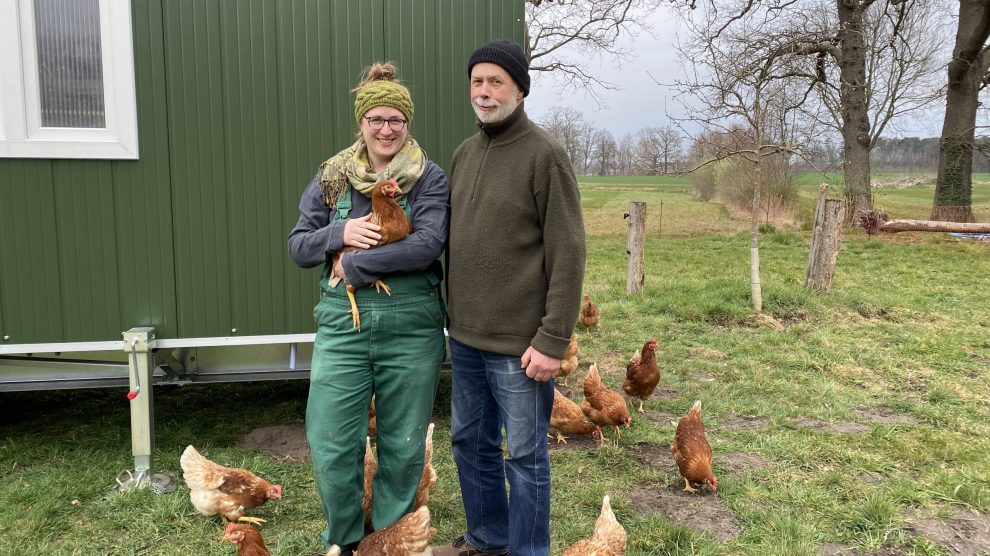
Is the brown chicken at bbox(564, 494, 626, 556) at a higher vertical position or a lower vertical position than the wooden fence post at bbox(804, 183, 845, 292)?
lower

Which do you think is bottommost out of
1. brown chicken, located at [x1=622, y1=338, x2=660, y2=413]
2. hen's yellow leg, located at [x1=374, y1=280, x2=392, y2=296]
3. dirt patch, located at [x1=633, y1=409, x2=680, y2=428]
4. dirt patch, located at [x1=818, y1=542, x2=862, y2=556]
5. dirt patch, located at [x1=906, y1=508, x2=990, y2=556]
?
dirt patch, located at [x1=633, y1=409, x2=680, y2=428]

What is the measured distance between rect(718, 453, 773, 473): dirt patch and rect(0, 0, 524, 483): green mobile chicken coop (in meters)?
2.68

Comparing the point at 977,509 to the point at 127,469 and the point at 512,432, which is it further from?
the point at 127,469

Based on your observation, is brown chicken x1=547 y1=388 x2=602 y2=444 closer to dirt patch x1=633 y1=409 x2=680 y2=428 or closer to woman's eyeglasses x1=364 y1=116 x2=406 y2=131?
dirt patch x1=633 y1=409 x2=680 y2=428

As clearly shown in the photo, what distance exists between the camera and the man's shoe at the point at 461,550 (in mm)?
2834

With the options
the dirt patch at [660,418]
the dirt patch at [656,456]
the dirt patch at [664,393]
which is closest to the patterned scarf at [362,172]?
the dirt patch at [656,456]

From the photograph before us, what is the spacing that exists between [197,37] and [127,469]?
2637 mm

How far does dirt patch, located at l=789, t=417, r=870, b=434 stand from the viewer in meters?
4.54

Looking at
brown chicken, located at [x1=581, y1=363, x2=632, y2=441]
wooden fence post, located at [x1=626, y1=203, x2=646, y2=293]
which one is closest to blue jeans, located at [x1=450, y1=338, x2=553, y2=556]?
brown chicken, located at [x1=581, y1=363, x2=632, y2=441]

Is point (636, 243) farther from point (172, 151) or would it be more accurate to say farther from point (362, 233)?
point (362, 233)

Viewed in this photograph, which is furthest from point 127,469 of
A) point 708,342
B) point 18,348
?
point 708,342

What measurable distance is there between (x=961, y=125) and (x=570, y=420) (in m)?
17.8

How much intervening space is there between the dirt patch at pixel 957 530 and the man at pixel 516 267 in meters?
2.05

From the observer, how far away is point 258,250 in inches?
153
